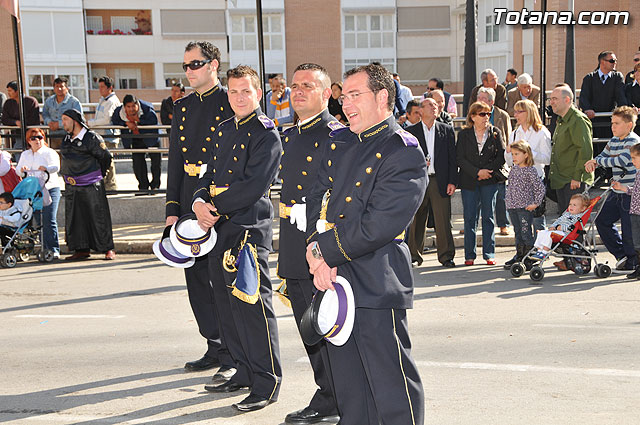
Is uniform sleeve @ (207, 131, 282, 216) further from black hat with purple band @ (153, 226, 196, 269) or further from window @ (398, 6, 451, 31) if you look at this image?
window @ (398, 6, 451, 31)

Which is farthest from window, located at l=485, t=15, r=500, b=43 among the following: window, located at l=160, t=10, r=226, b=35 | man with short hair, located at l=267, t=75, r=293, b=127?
man with short hair, located at l=267, t=75, r=293, b=127

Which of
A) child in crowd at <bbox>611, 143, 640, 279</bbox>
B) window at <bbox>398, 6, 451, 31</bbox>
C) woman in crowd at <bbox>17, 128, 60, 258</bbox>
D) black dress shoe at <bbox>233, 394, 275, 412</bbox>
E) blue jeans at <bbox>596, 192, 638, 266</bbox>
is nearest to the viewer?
black dress shoe at <bbox>233, 394, 275, 412</bbox>

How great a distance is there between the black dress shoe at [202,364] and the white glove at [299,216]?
1.86 m

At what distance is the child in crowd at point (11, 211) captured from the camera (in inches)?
492

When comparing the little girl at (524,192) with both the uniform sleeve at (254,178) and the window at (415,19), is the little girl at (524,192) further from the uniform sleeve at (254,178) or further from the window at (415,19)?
the window at (415,19)

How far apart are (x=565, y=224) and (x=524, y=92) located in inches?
234

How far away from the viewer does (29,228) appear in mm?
12781

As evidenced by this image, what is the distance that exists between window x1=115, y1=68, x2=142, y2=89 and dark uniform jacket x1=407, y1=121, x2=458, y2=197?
Answer: 152ft

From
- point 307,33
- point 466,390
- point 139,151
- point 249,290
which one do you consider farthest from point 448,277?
point 307,33

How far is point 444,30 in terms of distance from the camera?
55719 millimetres

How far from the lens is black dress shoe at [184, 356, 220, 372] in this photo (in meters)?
6.91

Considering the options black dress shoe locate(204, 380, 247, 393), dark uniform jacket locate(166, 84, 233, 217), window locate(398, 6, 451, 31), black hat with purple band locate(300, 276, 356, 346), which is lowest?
black dress shoe locate(204, 380, 247, 393)

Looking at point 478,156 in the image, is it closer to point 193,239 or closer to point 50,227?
point 193,239

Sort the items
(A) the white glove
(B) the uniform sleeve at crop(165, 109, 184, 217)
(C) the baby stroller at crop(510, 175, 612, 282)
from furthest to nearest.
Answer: (C) the baby stroller at crop(510, 175, 612, 282) → (B) the uniform sleeve at crop(165, 109, 184, 217) → (A) the white glove
